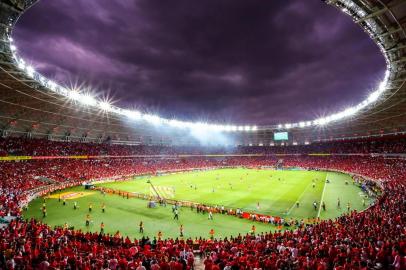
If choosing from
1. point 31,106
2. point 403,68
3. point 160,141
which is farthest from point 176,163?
point 403,68

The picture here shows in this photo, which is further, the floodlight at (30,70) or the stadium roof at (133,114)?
the floodlight at (30,70)

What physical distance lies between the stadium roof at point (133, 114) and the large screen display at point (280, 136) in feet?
7.57

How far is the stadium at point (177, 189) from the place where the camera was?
14.8m

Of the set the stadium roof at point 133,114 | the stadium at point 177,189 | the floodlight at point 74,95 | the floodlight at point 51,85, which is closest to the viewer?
the stadium at point 177,189

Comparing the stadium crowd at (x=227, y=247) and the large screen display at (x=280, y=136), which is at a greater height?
the large screen display at (x=280, y=136)

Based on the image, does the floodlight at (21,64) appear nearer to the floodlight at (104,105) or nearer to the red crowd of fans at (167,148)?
the red crowd of fans at (167,148)

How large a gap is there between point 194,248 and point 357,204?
86.6 ft

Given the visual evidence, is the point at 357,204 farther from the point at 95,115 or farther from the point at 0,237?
the point at 95,115

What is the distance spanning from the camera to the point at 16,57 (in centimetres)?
2861

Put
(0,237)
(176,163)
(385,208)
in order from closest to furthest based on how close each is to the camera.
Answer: (0,237) → (385,208) → (176,163)

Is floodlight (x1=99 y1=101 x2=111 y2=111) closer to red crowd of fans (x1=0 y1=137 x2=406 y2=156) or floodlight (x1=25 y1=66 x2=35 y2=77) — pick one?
red crowd of fans (x1=0 y1=137 x2=406 y2=156)

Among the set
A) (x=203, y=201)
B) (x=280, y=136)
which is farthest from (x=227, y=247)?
(x=280, y=136)

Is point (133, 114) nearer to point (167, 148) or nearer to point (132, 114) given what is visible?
point (132, 114)

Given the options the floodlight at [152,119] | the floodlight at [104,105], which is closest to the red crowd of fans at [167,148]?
the floodlight at [152,119]
